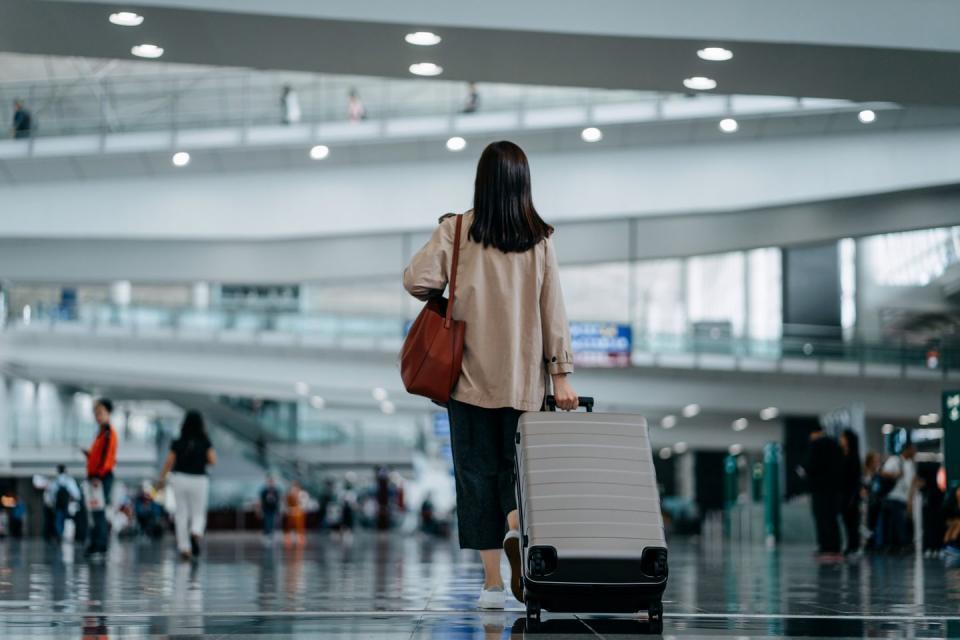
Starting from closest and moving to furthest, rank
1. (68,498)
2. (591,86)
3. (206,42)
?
(206,42) < (591,86) < (68,498)

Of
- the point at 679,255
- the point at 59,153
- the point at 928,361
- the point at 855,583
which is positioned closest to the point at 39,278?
the point at 59,153

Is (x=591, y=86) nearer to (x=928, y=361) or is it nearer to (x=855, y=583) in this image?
(x=855, y=583)

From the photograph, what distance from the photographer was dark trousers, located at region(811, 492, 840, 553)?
17.7 metres

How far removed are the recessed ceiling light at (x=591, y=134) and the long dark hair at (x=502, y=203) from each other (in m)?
15.6

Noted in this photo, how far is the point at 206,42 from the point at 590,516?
7.75m

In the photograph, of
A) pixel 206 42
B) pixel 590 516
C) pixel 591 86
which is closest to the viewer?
pixel 590 516

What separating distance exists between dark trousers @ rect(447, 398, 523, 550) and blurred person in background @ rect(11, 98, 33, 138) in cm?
1783

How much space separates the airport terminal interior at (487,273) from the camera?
232 inches

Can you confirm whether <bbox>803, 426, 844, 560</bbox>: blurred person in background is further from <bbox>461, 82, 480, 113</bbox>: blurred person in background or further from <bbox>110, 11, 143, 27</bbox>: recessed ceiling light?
<bbox>110, 11, 143, 27</bbox>: recessed ceiling light

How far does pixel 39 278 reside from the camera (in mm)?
24797

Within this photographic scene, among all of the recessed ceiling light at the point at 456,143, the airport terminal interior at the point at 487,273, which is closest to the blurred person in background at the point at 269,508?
the airport terminal interior at the point at 487,273

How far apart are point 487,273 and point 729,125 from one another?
1574 centimetres

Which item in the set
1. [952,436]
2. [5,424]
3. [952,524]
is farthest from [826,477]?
[5,424]

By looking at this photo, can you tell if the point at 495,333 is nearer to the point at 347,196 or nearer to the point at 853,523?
the point at 853,523
